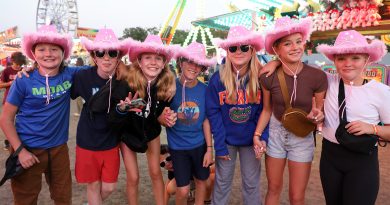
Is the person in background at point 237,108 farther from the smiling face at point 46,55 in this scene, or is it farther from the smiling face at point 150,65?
the smiling face at point 46,55

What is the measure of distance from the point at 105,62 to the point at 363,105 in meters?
2.21

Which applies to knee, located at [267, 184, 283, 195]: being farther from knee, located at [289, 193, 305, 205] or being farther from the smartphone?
the smartphone

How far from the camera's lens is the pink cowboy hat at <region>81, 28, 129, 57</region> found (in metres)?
2.72

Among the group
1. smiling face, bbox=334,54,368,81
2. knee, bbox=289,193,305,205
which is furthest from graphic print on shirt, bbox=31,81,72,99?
smiling face, bbox=334,54,368,81

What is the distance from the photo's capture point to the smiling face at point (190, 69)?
288cm

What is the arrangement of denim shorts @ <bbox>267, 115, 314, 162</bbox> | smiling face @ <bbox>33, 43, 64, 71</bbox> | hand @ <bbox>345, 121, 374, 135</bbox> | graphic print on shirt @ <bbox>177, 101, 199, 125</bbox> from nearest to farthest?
hand @ <bbox>345, 121, 374, 135</bbox> < denim shorts @ <bbox>267, 115, 314, 162</bbox> < smiling face @ <bbox>33, 43, 64, 71</bbox> < graphic print on shirt @ <bbox>177, 101, 199, 125</bbox>

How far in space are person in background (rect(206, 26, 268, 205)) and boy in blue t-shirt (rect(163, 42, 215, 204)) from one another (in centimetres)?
11

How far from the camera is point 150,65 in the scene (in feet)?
9.23

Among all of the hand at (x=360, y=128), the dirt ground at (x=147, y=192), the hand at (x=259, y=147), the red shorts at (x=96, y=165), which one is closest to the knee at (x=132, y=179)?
the red shorts at (x=96, y=165)

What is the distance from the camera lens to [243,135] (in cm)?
279

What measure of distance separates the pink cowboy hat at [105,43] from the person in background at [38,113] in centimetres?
23

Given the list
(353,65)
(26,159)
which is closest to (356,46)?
(353,65)

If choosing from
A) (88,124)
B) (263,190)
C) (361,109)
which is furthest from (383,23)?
(88,124)

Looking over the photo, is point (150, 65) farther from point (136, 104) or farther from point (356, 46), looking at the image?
point (356, 46)
